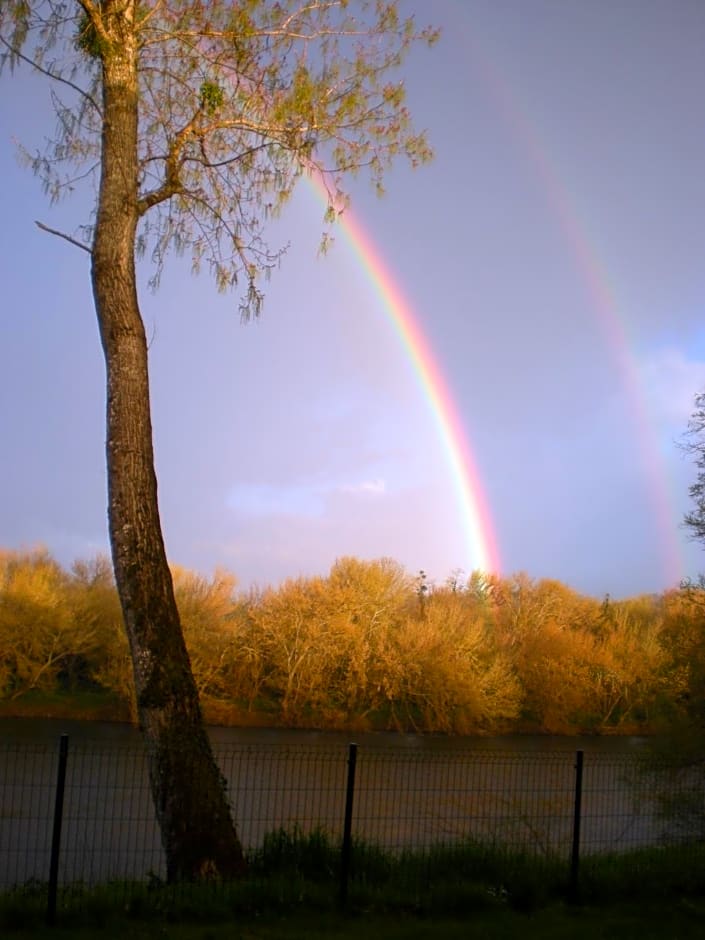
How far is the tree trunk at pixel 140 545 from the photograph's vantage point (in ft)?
31.8

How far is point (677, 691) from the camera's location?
13.7 m

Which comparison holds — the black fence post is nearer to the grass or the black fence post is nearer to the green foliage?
the grass

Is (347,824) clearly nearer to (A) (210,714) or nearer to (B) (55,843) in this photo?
(B) (55,843)

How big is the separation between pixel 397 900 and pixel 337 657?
40223 millimetres

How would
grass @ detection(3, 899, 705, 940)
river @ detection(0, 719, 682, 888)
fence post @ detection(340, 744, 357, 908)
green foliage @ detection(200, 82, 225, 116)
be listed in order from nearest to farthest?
1. grass @ detection(3, 899, 705, 940)
2. fence post @ detection(340, 744, 357, 908)
3. river @ detection(0, 719, 682, 888)
4. green foliage @ detection(200, 82, 225, 116)

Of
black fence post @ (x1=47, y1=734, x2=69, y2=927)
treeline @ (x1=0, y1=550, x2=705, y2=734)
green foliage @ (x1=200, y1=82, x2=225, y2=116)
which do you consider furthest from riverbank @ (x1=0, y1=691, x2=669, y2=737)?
black fence post @ (x1=47, y1=734, x2=69, y2=927)

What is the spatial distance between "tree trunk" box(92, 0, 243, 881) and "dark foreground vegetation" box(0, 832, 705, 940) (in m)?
0.68

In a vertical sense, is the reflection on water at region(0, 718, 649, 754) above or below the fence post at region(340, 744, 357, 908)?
below

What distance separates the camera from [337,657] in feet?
161

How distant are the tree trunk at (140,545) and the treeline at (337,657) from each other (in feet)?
116

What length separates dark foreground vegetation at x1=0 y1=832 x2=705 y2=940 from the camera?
26.3 feet

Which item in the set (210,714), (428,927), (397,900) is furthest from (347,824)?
(210,714)

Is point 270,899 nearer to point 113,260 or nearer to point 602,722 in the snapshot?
point 113,260

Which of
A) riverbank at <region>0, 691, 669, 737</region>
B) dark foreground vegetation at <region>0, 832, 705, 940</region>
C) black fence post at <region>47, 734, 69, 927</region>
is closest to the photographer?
black fence post at <region>47, 734, 69, 927</region>
